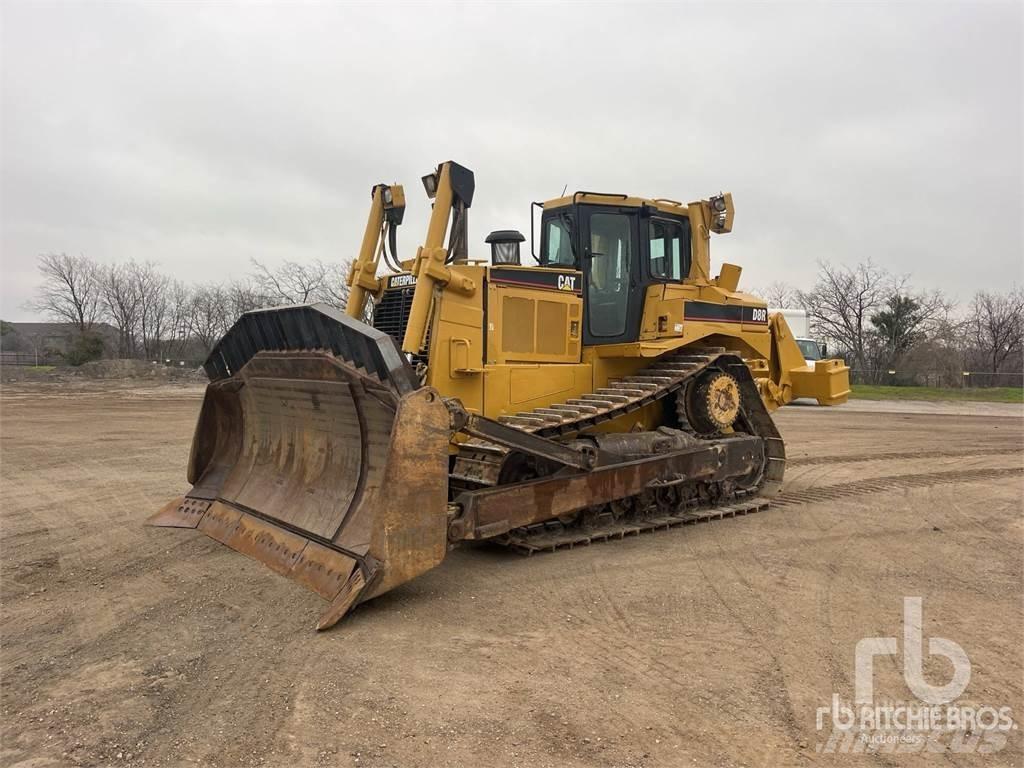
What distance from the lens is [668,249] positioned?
7.79m

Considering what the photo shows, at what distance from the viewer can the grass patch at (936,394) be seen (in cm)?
2772

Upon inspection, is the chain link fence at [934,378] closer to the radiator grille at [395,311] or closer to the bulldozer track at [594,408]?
the bulldozer track at [594,408]

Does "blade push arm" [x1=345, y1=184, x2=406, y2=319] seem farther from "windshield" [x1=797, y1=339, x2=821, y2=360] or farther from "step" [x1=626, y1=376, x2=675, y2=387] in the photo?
"windshield" [x1=797, y1=339, x2=821, y2=360]

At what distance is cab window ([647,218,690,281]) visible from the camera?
7598 millimetres

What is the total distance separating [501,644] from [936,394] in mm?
30313

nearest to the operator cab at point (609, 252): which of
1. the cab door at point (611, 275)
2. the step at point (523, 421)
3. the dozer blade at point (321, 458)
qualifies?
the cab door at point (611, 275)

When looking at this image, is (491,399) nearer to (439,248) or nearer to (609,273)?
(439,248)

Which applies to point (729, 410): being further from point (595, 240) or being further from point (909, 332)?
point (909, 332)

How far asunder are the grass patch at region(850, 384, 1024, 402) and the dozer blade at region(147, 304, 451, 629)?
2708 centimetres

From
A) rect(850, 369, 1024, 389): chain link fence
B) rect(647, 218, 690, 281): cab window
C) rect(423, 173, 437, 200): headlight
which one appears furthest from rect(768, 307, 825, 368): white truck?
rect(423, 173, 437, 200): headlight

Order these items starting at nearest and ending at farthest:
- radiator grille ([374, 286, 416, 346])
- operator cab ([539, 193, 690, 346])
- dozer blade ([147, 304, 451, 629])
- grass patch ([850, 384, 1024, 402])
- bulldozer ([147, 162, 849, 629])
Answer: dozer blade ([147, 304, 451, 629]), bulldozer ([147, 162, 849, 629]), radiator grille ([374, 286, 416, 346]), operator cab ([539, 193, 690, 346]), grass patch ([850, 384, 1024, 402])

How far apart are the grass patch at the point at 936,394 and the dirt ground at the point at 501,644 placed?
23.2 metres

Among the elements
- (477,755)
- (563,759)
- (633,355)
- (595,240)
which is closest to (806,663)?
(563,759)

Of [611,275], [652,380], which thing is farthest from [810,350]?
[652,380]
